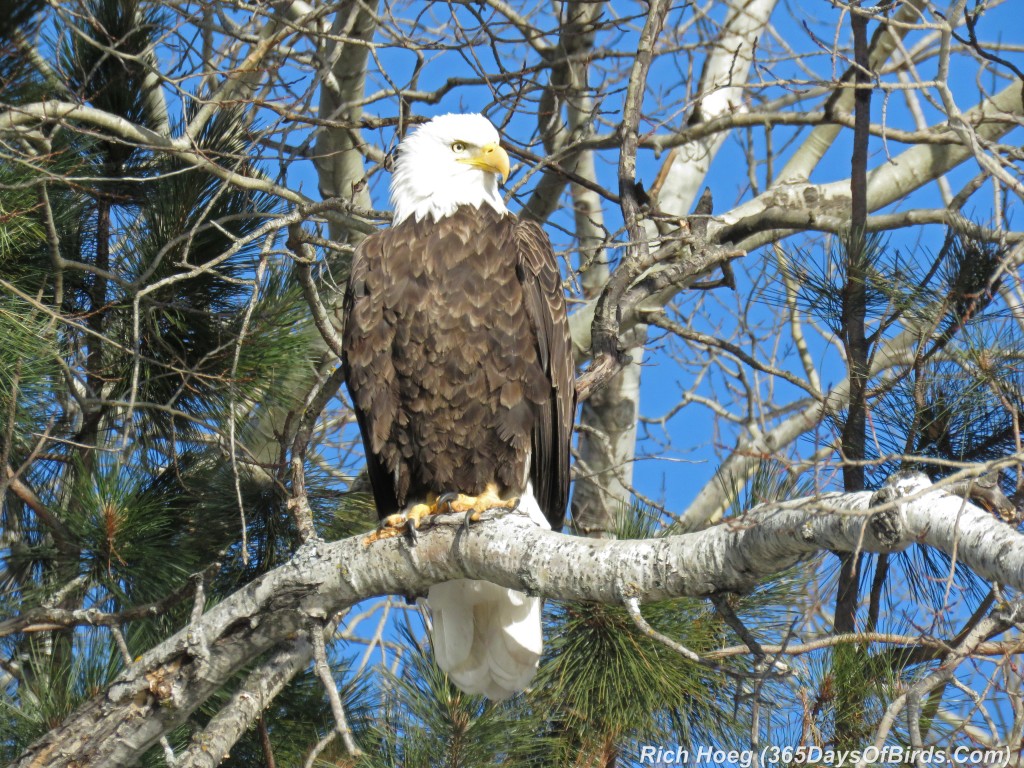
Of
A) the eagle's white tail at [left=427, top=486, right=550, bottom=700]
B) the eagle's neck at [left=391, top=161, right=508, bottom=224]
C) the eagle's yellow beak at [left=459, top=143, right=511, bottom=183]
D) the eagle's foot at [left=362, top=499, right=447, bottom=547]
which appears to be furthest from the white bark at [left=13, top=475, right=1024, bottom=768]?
the eagle's yellow beak at [left=459, top=143, right=511, bottom=183]

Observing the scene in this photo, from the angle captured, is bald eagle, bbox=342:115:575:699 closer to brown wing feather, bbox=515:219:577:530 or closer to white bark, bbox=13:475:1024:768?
brown wing feather, bbox=515:219:577:530

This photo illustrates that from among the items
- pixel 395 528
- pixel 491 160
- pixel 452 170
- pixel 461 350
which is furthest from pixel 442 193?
pixel 395 528

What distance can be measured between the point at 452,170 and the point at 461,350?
0.70 metres

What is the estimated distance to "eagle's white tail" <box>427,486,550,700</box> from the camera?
360 cm

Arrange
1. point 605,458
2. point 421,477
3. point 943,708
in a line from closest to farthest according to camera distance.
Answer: point 943,708, point 421,477, point 605,458

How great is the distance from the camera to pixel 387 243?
3719 mm

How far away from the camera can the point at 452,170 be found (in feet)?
12.8

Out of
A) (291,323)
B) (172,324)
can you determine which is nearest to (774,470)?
(291,323)

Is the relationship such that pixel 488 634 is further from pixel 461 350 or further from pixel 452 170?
pixel 452 170

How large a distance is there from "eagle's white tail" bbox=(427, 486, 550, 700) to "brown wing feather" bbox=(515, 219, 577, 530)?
0.55ft

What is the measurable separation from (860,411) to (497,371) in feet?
3.61

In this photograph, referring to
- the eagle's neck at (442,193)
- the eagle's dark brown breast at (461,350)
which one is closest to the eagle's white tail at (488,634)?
the eagle's dark brown breast at (461,350)

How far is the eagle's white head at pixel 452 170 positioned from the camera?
3846 mm

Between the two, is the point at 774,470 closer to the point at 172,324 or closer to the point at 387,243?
the point at 387,243
